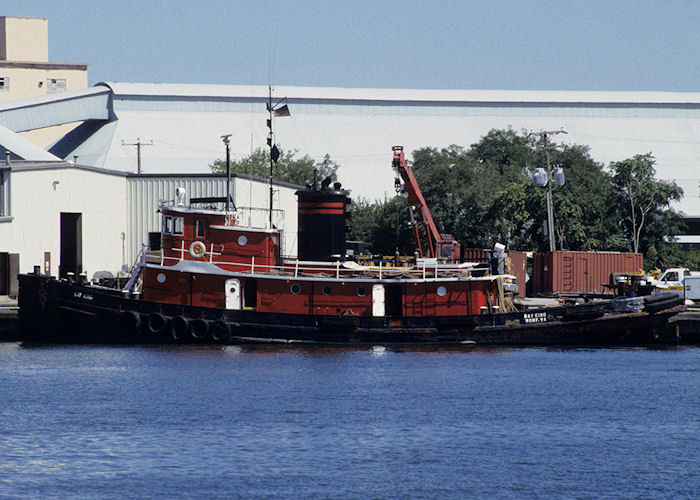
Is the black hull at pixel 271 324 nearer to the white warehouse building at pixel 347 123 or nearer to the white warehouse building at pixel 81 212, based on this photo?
the white warehouse building at pixel 81 212

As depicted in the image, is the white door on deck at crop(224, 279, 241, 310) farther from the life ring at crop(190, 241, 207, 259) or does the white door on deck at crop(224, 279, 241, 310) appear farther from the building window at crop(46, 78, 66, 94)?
the building window at crop(46, 78, 66, 94)

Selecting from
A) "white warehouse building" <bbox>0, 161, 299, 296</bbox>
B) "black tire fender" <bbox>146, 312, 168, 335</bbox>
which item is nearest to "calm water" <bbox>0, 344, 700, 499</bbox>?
"black tire fender" <bbox>146, 312, 168, 335</bbox>

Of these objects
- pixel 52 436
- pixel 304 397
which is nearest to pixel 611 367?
pixel 304 397

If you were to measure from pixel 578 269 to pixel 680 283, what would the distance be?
6.62 metres

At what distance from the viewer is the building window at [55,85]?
115 metres

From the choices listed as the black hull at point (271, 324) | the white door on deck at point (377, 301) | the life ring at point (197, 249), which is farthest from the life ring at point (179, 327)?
the white door on deck at point (377, 301)

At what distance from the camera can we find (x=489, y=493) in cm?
2228

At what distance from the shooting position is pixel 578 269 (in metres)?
57.8

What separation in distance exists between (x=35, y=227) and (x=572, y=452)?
33813 mm

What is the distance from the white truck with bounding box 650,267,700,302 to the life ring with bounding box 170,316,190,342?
22.0 meters

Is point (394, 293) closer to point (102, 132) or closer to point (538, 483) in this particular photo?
point (538, 483)

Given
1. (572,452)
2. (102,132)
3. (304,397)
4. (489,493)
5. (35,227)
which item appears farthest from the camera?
(102,132)

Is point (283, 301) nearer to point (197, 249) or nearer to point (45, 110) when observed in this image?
point (197, 249)

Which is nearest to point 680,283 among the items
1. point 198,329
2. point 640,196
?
point 640,196
